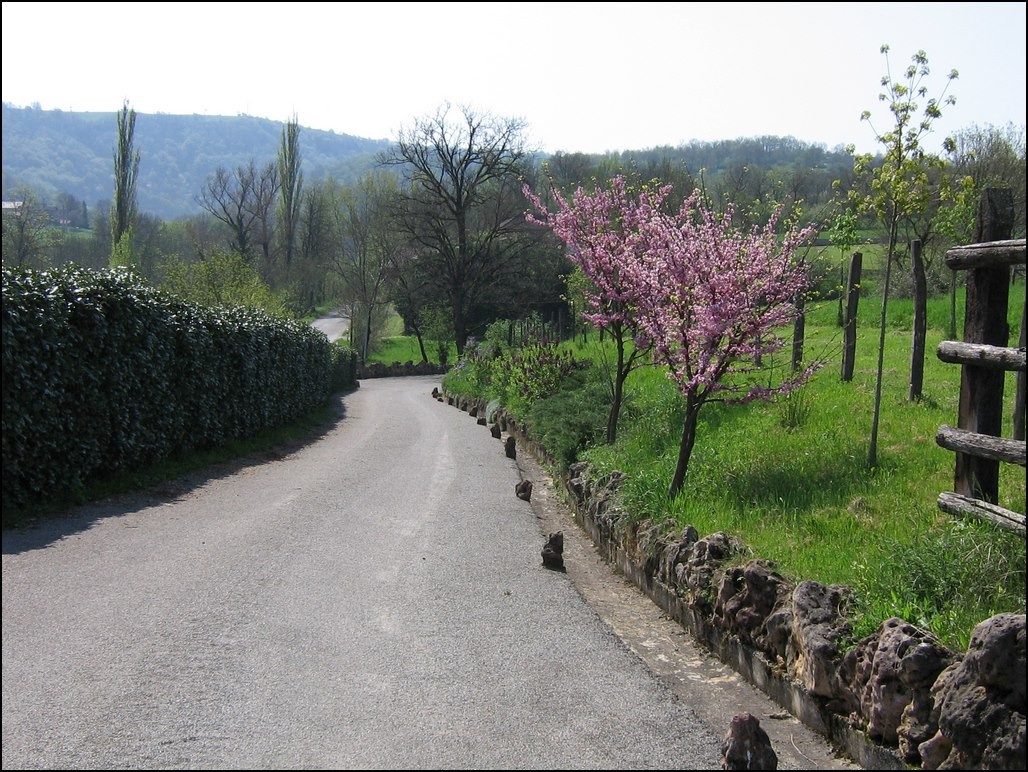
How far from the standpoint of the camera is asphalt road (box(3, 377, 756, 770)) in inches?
166

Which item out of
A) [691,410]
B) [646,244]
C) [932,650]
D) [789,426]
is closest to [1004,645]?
[932,650]

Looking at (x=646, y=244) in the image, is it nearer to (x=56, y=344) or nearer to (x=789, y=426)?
(x=789, y=426)

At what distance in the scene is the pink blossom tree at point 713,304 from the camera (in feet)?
28.5

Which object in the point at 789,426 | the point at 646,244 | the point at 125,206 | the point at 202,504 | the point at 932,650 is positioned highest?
the point at 125,206

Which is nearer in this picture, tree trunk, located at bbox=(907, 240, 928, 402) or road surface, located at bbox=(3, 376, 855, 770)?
road surface, located at bbox=(3, 376, 855, 770)

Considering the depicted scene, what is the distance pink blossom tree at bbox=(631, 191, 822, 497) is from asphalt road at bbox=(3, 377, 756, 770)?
259cm

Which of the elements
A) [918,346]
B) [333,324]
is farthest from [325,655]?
[333,324]

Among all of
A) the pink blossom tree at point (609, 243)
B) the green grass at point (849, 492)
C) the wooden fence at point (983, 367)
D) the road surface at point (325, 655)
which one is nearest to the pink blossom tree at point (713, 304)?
the green grass at point (849, 492)

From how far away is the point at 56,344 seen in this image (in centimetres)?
928

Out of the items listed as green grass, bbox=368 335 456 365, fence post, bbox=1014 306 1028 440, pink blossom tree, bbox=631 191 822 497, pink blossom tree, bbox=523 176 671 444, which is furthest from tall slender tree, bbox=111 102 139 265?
fence post, bbox=1014 306 1028 440

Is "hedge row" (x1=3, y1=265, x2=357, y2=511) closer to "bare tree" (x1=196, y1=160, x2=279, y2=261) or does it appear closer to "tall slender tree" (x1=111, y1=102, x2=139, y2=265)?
"tall slender tree" (x1=111, y1=102, x2=139, y2=265)

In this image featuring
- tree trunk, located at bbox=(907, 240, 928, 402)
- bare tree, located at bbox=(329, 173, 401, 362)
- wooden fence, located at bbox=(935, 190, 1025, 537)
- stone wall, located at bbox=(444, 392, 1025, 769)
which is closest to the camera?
stone wall, located at bbox=(444, 392, 1025, 769)

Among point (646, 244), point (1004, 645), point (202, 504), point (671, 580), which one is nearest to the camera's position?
point (1004, 645)

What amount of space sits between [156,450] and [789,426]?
29.4 ft
